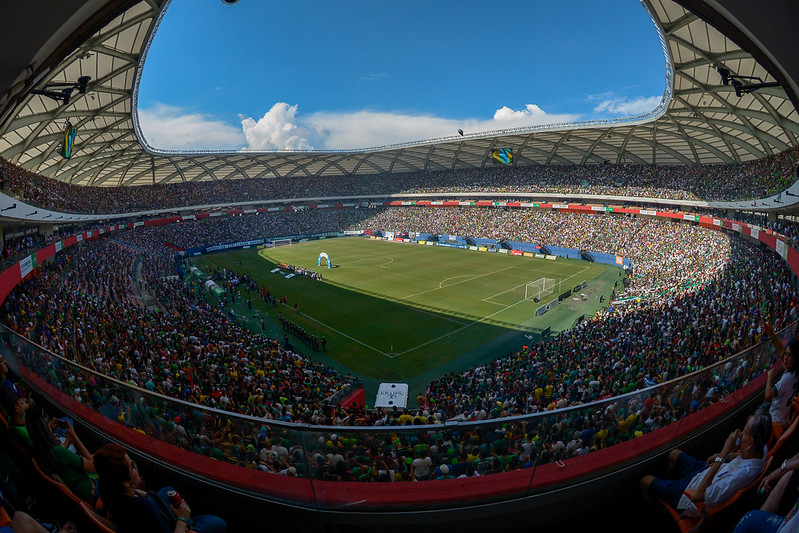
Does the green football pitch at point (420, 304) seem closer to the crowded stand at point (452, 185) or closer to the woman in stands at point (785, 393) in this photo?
the crowded stand at point (452, 185)

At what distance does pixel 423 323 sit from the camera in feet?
88.1

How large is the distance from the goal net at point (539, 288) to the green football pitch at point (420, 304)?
0.08m

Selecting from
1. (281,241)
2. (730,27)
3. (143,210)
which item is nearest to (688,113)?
(730,27)

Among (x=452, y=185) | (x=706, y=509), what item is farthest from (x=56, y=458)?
(x=452, y=185)

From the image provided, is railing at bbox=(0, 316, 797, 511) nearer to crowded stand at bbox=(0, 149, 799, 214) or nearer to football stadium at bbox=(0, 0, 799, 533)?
football stadium at bbox=(0, 0, 799, 533)

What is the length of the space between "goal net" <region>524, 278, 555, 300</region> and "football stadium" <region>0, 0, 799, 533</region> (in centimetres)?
69

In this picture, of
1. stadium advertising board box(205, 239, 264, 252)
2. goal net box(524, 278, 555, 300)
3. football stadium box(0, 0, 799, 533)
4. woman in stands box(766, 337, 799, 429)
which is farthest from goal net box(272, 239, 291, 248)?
woman in stands box(766, 337, 799, 429)

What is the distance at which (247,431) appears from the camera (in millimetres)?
4379

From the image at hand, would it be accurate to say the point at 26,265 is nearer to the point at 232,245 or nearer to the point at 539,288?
the point at 539,288

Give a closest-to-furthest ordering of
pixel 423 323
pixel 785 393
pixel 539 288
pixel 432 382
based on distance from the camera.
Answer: pixel 785 393 < pixel 432 382 < pixel 423 323 < pixel 539 288

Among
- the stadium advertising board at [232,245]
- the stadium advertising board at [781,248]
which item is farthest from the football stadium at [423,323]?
the stadium advertising board at [781,248]

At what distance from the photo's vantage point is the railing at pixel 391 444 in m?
4.09

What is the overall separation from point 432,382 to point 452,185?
185ft

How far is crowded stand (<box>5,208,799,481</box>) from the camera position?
14.7 ft
